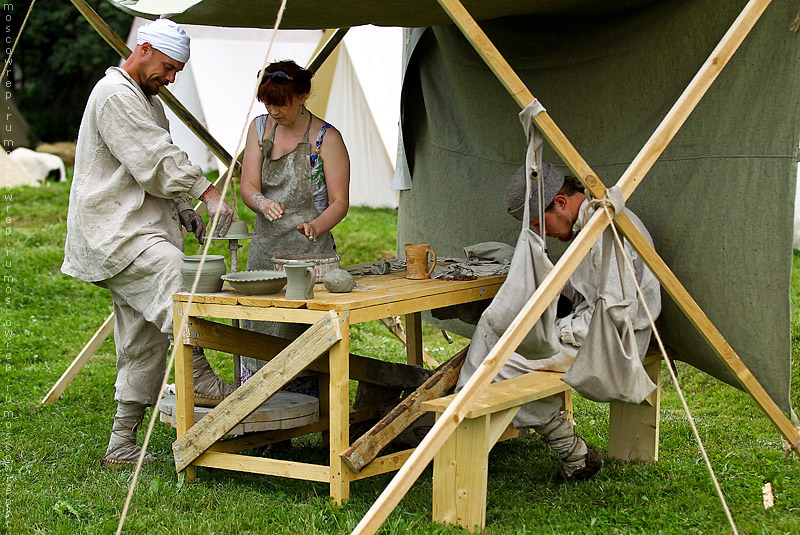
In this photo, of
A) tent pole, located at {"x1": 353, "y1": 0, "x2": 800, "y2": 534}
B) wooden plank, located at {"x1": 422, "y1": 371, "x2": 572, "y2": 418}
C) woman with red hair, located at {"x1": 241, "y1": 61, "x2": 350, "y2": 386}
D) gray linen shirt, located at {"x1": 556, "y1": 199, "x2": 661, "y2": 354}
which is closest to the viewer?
tent pole, located at {"x1": 353, "y1": 0, "x2": 800, "y2": 534}

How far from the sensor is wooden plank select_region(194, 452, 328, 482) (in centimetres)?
325

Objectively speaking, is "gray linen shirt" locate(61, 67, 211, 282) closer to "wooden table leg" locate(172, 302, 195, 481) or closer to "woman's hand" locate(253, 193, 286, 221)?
"woman's hand" locate(253, 193, 286, 221)

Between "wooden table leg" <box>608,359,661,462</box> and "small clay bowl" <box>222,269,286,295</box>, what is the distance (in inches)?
65.8

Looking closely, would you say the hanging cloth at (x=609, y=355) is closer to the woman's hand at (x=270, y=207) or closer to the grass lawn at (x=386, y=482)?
the grass lawn at (x=386, y=482)

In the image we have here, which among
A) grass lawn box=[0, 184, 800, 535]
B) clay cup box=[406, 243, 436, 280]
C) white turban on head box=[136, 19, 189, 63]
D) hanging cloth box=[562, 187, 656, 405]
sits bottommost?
grass lawn box=[0, 184, 800, 535]

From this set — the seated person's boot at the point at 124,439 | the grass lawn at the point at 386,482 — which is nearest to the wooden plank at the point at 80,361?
the grass lawn at the point at 386,482

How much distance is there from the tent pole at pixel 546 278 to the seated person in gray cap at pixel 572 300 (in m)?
0.34

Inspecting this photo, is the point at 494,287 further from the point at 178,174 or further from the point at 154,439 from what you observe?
the point at 154,439

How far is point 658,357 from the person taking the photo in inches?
152

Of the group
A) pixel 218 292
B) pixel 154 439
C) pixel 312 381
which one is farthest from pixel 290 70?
pixel 154 439

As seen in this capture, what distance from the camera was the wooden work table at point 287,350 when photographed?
123 inches

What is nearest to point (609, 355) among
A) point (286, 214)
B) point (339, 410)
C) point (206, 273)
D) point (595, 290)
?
point (595, 290)

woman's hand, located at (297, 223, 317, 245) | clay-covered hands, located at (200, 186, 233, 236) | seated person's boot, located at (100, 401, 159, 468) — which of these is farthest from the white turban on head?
seated person's boot, located at (100, 401, 159, 468)

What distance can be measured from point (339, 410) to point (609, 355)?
3.16 ft
